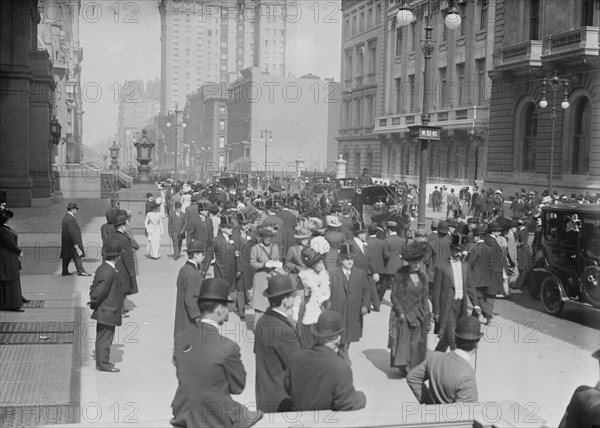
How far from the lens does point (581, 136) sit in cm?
3566

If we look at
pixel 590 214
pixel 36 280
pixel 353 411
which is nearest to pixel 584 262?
pixel 590 214

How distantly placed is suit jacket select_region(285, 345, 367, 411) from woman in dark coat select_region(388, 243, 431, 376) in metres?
4.13

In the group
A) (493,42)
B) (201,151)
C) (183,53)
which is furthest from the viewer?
(183,53)

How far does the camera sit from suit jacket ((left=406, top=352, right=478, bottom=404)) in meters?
5.34

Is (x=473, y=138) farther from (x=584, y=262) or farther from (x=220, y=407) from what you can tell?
(x=220, y=407)

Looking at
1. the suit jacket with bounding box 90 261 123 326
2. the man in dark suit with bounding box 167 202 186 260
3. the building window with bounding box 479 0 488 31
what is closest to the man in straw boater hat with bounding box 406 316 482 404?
the suit jacket with bounding box 90 261 123 326

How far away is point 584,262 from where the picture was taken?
1292 cm

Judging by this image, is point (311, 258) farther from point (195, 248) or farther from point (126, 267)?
point (126, 267)

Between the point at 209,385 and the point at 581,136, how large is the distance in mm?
34148

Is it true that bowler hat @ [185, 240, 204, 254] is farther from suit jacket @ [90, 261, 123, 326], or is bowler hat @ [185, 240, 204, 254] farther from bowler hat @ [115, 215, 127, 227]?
bowler hat @ [115, 215, 127, 227]

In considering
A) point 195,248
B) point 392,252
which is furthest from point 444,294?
point 392,252

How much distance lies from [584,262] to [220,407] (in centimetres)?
960

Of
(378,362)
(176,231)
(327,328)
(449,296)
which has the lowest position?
(378,362)

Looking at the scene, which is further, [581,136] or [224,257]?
[581,136]
